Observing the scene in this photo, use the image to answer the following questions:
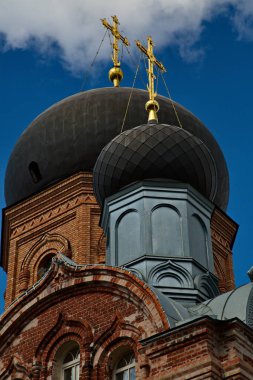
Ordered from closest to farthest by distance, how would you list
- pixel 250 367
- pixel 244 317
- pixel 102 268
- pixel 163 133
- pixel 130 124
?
pixel 250 367
pixel 244 317
pixel 102 268
pixel 163 133
pixel 130 124

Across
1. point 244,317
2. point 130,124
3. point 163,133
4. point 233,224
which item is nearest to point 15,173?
point 130,124

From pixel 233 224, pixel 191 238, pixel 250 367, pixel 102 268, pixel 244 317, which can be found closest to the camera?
pixel 250 367

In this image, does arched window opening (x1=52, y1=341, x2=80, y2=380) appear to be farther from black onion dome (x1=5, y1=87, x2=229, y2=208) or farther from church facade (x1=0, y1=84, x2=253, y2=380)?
black onion dome (x1=5, y1=87, x2=229, y2=208)

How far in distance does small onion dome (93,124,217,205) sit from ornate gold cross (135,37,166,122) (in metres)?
0.94

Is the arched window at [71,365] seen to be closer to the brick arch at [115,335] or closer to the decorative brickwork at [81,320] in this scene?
the decorative brickwork at [81,320]

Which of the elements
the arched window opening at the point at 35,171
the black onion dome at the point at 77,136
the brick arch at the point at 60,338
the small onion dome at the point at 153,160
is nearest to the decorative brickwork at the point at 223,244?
the black onion dome at the point at 77,136

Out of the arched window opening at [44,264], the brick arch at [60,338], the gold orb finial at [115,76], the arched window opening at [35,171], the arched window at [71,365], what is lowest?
the arched window at [71,365]

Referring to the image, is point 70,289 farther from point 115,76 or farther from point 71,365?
point 115,76

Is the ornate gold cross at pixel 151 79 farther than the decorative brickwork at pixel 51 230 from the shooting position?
No

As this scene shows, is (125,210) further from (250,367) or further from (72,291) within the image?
(250,367)

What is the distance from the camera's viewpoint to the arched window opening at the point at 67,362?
10.8 meters

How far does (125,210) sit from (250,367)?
4026 mm

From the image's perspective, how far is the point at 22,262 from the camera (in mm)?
18562

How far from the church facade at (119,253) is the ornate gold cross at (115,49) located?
58.4 inches
